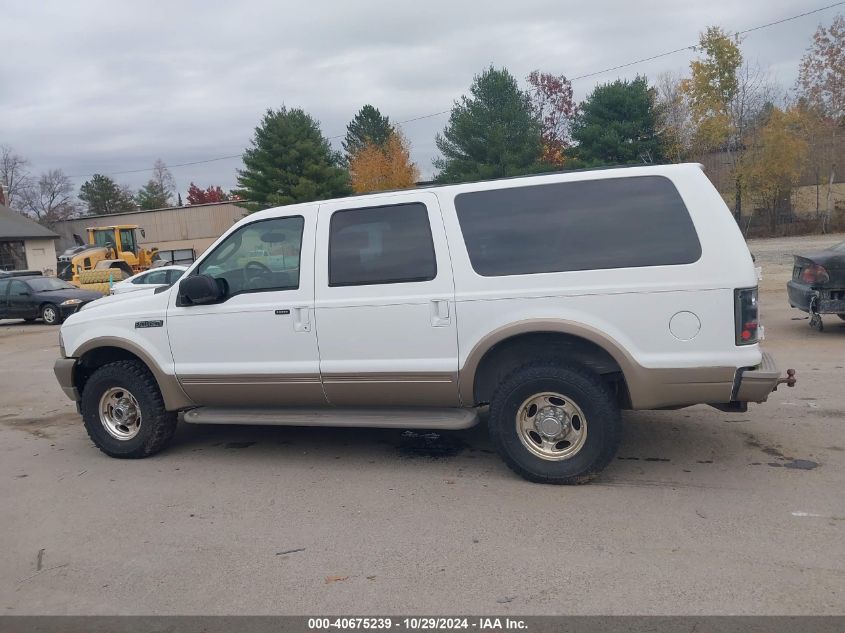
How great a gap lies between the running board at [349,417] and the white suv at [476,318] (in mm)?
17

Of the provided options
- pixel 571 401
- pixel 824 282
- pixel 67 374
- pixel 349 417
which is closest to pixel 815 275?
pixel 824 282

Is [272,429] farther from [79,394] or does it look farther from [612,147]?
[612,147]

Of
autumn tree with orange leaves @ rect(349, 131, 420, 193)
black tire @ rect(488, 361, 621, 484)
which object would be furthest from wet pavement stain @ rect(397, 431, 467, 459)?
autumn tree with orange leaves @ rect(349, 131, 420, 193)

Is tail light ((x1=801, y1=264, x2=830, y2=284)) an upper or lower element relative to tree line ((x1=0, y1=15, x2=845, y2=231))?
lower

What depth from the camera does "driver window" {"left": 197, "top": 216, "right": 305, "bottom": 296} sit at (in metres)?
5.34

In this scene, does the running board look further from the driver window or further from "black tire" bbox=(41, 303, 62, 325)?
"black tire" bbox=(41, 303, 62, 325)

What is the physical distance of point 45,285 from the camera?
2016cm

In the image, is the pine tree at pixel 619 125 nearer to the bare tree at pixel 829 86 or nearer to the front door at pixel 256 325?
the bare tree at pixel 829 86

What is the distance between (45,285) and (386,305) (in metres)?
18.5

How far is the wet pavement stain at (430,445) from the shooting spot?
5.68m

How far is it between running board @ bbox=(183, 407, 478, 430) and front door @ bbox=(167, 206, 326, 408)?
0.09 m

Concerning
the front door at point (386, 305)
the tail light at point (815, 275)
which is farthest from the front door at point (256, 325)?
the tail light at point (815, 275)

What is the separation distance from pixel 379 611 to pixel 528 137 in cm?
3834
